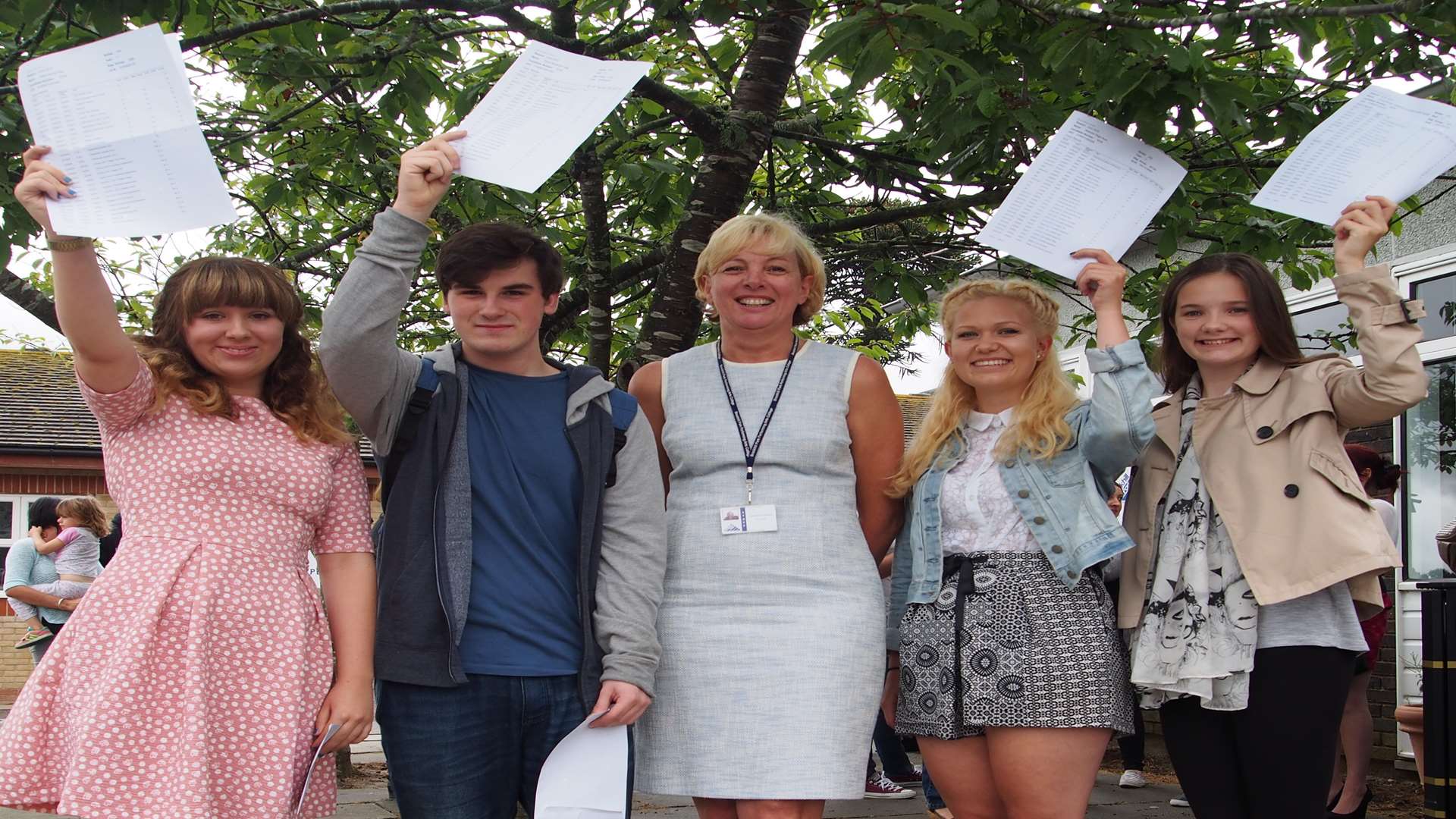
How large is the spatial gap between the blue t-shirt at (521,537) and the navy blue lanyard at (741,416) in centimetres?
47

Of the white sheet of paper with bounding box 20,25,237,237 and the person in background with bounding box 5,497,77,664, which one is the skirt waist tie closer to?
the white sheet of paper with bounding box 20,25,237,237

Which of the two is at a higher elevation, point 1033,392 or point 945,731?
point 1033,392

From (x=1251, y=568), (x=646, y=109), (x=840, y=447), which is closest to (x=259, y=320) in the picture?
(x=840, y=447)

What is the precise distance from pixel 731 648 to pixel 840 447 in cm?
56

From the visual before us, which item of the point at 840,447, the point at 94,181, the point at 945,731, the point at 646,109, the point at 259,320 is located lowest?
the point at 945,731

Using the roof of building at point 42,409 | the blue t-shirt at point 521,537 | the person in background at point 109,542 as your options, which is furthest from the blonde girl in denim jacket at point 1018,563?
the roof of building at point 42,409

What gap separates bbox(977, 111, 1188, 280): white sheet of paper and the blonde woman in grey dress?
497 mm

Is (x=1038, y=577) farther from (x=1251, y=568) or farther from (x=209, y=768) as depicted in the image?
(x=209, y=768)

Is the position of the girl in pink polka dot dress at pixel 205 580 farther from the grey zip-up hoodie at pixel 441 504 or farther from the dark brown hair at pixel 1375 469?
the dark brown hair at pixel 1375 469

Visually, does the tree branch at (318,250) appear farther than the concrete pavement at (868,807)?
No

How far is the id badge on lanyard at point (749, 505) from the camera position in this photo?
3.04m

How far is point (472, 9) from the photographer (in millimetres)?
4285

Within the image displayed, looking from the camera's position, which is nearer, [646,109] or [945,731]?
[945,731]

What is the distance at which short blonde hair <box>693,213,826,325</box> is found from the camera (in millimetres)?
3252
